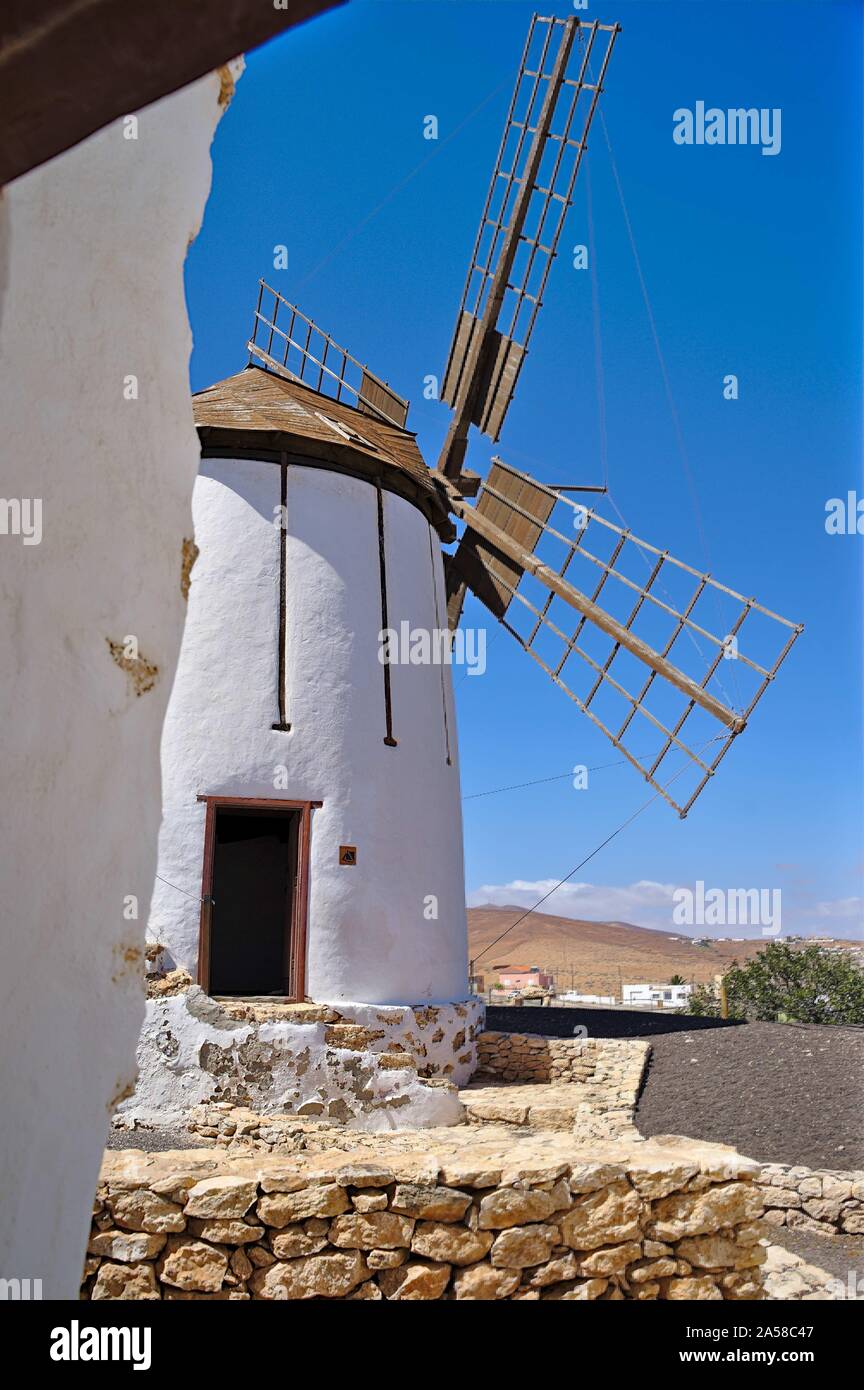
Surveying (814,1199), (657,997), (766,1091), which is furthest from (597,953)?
(814,1199)

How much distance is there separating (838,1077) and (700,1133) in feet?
5.30

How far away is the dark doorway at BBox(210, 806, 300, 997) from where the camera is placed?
526 inches

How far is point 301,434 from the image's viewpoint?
1102 cm

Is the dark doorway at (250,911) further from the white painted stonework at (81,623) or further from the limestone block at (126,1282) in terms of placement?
the white painted stonework at (81,623)

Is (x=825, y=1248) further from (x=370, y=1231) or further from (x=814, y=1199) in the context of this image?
(x=370, y=1231)

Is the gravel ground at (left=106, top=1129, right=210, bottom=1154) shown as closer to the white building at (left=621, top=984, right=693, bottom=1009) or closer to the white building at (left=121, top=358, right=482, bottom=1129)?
the white building at (left=121, top=358, right=482, bottom=1129)

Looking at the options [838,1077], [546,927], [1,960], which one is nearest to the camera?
[1,960]

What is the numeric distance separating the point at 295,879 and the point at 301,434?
469 cm

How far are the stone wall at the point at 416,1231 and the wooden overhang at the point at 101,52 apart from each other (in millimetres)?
4389

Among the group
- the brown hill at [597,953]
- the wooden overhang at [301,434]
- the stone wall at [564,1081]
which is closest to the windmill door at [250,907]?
the stone wall at [564,1081]
